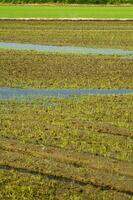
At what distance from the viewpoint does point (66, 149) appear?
466 inches

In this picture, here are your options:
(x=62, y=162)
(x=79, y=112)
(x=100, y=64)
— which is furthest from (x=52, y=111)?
(x=100, y=64)

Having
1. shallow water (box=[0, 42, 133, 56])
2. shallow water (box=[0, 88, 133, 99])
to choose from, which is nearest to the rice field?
shallow water (box=[0, 88, 133, 99])

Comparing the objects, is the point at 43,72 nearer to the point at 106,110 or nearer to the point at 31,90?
the point at 31,90

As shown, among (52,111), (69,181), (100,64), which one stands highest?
(100,64)

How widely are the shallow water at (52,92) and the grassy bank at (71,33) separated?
14476mm

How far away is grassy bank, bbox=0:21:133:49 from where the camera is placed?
35.7 meters

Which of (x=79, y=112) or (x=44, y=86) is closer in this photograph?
(x=79, y=112)

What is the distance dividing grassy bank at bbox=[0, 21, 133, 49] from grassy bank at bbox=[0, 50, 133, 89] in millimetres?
6722

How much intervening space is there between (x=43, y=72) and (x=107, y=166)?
12505mm

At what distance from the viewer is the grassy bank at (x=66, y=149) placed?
9727mm

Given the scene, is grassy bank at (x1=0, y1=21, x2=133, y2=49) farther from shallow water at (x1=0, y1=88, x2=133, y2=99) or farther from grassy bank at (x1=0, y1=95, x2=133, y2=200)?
grassy bank at (x1=0, y1=95, x2=133, y2=200)

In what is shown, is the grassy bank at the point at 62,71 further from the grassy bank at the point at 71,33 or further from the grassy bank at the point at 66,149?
the grassy bank at the point at 71,33

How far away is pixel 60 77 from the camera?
21719 mm

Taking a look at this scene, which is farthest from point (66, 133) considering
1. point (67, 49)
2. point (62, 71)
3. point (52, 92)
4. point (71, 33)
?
point (71, 33)
